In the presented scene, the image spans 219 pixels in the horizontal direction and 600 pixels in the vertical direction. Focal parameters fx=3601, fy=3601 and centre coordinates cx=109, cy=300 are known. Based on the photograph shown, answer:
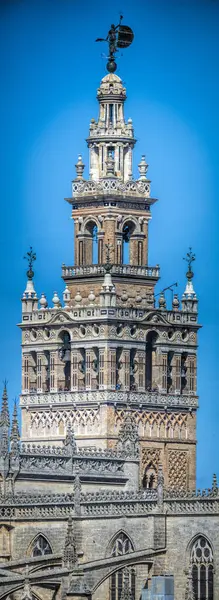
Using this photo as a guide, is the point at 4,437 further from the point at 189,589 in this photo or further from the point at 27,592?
the point at 27,592

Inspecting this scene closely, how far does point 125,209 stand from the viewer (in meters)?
160

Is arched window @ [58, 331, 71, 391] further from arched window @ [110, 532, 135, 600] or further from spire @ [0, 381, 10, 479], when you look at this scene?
arched window @ [110, 532, 135, 600]

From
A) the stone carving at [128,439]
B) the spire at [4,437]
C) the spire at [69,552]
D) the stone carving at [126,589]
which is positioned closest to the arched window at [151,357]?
the stone carving at [128,439]

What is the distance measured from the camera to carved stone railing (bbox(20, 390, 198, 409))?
158 m

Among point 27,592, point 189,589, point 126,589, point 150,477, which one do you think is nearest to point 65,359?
point 150,477

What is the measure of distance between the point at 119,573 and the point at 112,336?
1907 centimetres

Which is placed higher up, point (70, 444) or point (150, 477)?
point (150, 477)

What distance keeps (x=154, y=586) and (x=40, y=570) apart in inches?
270

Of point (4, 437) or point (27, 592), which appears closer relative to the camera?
point (27, 592)

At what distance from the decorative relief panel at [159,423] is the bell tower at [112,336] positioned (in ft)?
0.15

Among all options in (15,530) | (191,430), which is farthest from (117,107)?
(15,530)

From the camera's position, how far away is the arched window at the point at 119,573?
462 feet

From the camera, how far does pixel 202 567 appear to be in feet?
476

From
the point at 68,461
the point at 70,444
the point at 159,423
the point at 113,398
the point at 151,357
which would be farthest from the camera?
the point at 151,357
